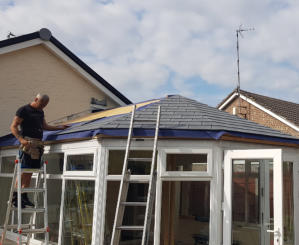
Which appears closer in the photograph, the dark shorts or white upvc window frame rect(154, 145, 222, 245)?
white upvc window frame rect(154, 145, 222, 245)

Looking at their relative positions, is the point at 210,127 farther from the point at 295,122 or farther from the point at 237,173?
the point at 295,122

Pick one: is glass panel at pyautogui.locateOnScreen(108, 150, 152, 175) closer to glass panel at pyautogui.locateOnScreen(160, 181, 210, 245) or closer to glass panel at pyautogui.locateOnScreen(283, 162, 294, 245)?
glass panel at pyautogui.locateOnScreen(160, 181, 210, 245)

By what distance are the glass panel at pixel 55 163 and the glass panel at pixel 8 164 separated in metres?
1.96

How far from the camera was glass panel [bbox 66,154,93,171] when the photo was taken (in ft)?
18.8

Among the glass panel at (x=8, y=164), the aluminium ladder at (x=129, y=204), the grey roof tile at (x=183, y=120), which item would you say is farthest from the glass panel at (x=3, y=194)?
→ the aluminium ladder at (x=129, y=204)

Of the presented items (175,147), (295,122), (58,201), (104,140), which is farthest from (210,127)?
(295,122)

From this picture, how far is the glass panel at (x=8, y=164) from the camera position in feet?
27.7

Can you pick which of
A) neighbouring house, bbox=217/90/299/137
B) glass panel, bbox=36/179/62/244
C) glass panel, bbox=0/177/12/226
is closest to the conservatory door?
glass panel, bbox=36/179/62/244

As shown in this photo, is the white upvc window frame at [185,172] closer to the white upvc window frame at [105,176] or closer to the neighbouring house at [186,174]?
the neighbouring house at [186,174]

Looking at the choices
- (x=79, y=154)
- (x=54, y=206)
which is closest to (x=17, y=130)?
(x=79, y=154)

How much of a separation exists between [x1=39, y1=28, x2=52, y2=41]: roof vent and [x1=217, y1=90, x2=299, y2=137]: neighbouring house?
12.1 meters

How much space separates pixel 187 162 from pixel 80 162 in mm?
1816

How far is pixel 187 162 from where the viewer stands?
5844 mm

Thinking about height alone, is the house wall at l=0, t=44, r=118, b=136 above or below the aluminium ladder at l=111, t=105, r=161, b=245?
above
